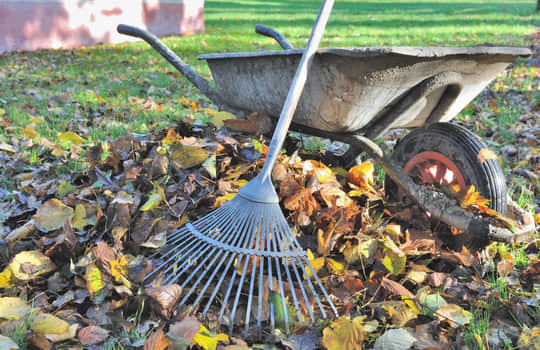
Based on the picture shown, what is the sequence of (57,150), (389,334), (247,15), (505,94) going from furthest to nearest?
(247,15) → (505,94) → (57,150) → (389,334)

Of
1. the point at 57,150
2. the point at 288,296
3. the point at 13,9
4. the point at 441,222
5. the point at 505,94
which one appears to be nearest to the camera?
the point at 288,296

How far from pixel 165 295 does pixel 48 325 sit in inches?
12.9

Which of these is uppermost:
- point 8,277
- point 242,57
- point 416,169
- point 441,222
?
point 242,57

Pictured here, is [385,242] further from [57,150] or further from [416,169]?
[57,150]

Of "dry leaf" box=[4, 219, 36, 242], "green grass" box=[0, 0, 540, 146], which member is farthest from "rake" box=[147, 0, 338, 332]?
"green grass" box=[0, 0, 540, 146]

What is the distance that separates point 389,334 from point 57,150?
Answer: 213 cm

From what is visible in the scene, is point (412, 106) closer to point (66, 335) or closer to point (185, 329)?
point (185, 329)

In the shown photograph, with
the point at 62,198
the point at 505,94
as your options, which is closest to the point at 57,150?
the point at 62,198

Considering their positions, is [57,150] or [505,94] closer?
[57,150]

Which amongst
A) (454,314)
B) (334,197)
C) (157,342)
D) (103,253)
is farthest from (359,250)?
(103,253)

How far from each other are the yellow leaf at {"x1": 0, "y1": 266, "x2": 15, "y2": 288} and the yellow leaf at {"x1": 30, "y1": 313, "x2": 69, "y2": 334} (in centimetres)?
27

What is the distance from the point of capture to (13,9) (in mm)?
→ 6344

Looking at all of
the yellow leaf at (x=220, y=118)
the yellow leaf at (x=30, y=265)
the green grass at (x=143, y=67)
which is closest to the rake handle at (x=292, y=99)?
the yellow leaf at (x=220, y=118)

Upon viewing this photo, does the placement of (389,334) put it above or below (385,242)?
below
